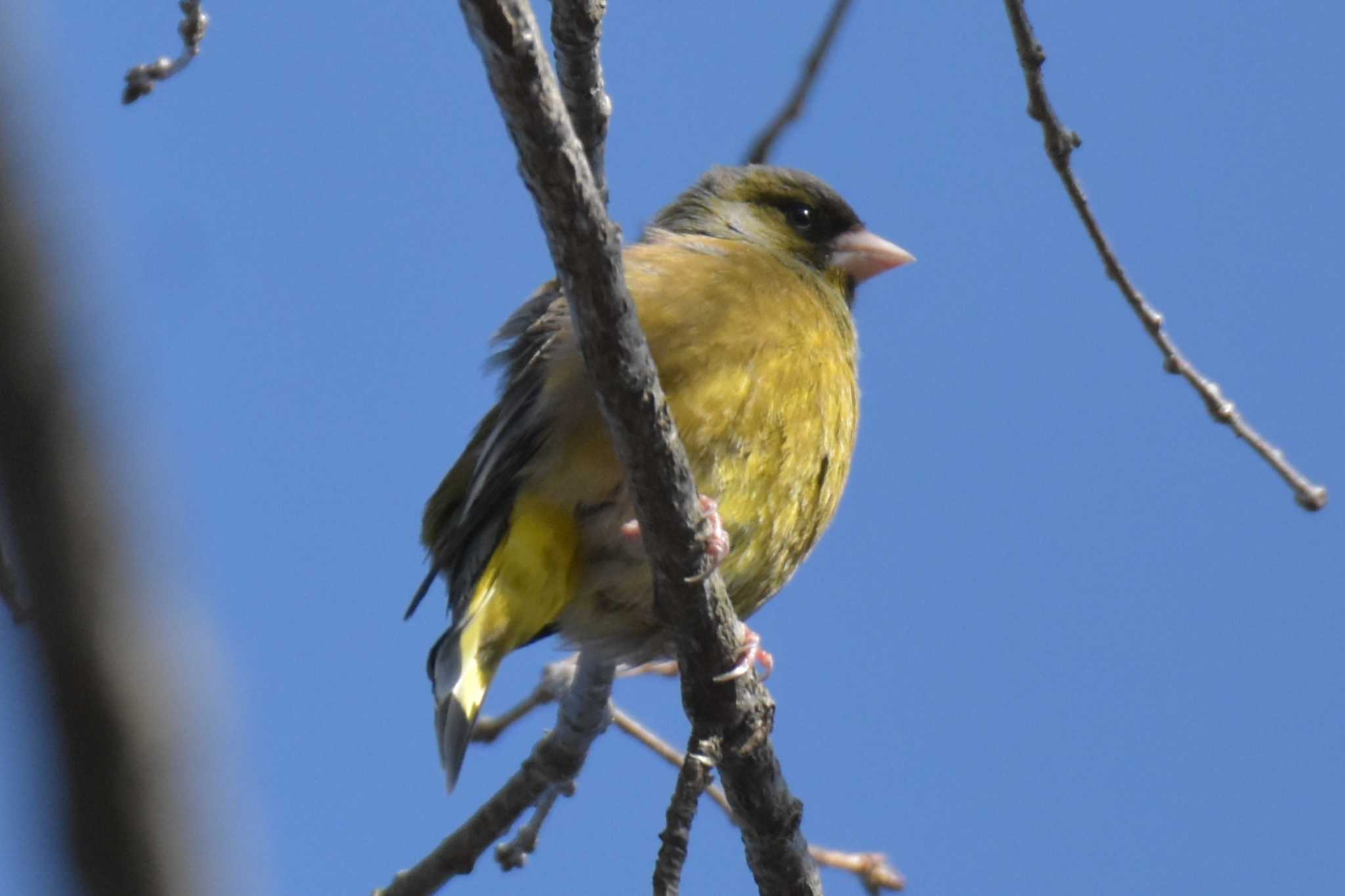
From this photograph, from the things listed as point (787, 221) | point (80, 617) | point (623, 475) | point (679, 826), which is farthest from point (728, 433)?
point (80, 617)

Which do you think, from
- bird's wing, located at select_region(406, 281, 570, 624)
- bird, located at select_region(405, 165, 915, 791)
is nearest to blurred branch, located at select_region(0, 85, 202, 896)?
bird, located at select_region(405, 165, 915, 791)

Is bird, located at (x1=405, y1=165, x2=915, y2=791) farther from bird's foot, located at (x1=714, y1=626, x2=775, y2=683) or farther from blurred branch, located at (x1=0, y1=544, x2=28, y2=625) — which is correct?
blurred branch, located at (x1=0, y1=544, x2=28, y2=625)

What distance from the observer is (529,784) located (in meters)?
4.30

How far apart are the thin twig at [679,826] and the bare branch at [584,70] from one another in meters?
1.13

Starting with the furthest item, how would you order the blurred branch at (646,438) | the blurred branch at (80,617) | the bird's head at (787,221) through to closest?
the bird's head at (787,221) < the blurred branch at (646,438) < the blurred branch at (80,617)

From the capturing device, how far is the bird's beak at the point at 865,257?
5.27 metres

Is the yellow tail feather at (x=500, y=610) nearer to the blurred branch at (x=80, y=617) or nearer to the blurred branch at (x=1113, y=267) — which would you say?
the blurred branch at (x=1113, y=267)

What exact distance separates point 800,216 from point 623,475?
1.95 m

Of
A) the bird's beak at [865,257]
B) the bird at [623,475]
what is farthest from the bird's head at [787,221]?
the bird at [623,475]

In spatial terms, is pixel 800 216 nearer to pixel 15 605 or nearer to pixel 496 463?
pixel 496 463

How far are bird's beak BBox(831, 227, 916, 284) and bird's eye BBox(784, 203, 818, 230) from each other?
0.37ft

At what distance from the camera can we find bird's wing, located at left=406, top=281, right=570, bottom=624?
412 cm

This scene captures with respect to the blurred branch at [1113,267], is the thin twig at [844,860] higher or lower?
lower

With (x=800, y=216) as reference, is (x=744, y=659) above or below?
below
